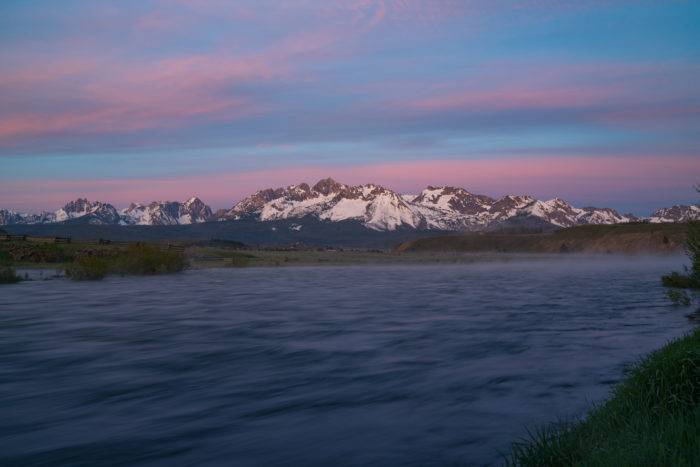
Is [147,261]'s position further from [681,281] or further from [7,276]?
[681,281]

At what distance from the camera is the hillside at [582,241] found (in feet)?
368

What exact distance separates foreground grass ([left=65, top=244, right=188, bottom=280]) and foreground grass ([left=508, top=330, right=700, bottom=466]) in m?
47.3

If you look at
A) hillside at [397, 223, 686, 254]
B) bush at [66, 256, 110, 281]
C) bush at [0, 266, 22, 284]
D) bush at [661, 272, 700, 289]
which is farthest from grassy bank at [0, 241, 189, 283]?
hillside at [397, 223, 686, 254]

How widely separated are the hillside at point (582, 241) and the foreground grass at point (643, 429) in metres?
91.7

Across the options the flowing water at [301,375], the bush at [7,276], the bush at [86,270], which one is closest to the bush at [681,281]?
the flowing water at [301,375]

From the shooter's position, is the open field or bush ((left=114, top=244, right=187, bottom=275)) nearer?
bush ((left=114, top=244, right=187, bottom=275))

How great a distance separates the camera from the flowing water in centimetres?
1210

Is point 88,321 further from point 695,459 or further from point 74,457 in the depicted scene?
point 695,459

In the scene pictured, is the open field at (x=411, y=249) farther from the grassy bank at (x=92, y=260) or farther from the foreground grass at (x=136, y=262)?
the foreground grass at (x=136, y=262)

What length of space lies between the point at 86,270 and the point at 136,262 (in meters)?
7.95

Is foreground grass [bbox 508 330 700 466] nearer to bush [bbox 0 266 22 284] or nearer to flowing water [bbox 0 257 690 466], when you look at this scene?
flowing water [bbox 0 257 690 466]

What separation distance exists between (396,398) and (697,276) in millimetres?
27199

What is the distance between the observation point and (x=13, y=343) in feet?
75.5

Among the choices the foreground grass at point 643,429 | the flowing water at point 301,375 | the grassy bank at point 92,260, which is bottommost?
the flowing water at point 301,375
